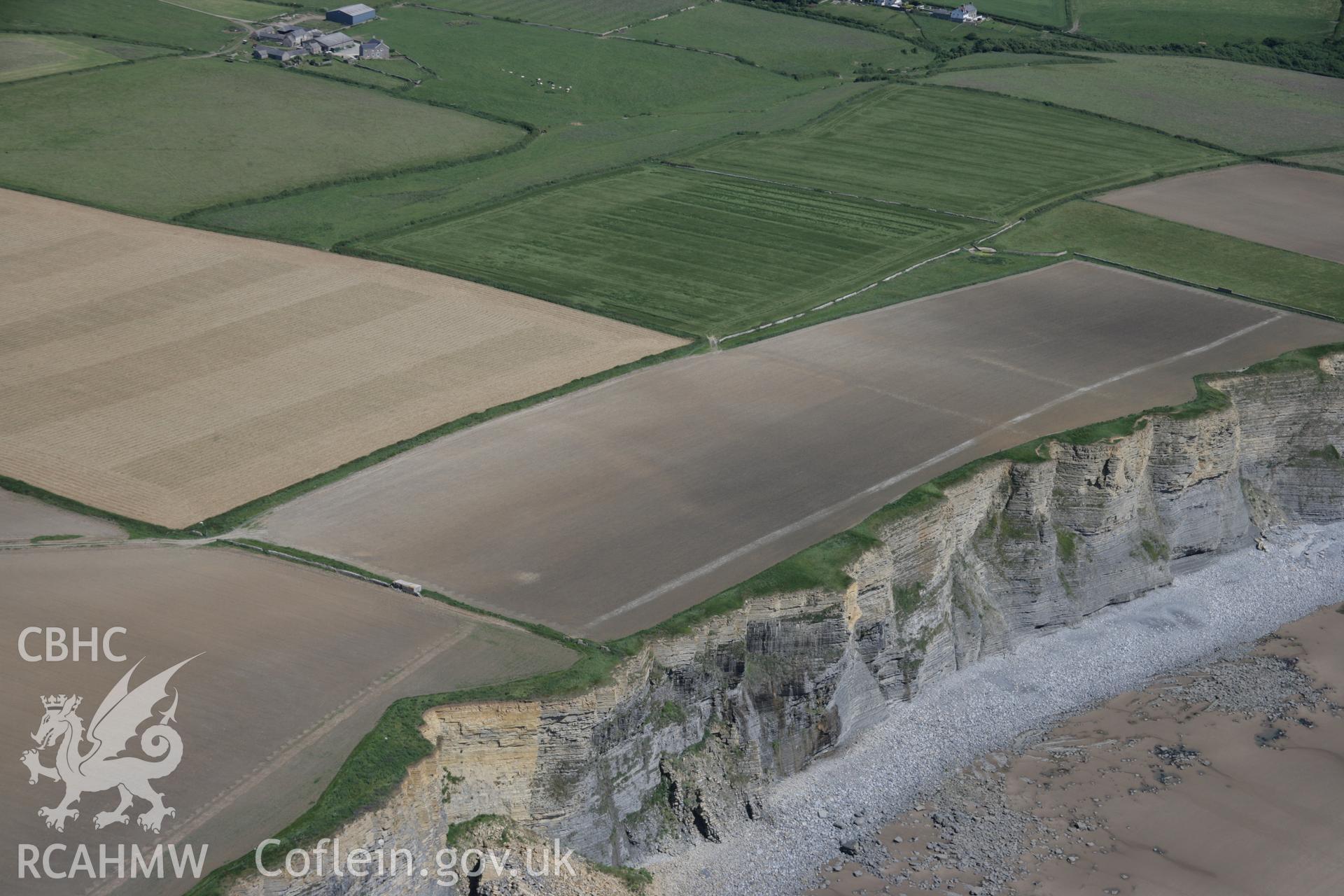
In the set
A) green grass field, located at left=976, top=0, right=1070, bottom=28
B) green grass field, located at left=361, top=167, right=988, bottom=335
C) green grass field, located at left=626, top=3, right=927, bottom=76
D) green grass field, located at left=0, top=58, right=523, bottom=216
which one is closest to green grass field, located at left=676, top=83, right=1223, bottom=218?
green grass field, located at left=361, top=167, right=988, bottom=335

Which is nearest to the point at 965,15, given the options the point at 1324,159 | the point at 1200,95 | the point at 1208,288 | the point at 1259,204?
the point at 1200,95

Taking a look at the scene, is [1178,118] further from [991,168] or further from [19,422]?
[19,422]

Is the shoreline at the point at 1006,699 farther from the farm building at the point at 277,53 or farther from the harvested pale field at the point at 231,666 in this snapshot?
the farm building at the point at 277,53

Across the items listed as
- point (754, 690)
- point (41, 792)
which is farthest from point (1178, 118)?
point (41, 792)

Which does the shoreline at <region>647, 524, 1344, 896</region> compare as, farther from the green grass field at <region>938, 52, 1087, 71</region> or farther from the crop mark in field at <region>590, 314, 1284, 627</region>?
the green grass field at <region>938, 52, 1087, 71</region>

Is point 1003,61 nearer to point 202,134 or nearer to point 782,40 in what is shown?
point 782,40

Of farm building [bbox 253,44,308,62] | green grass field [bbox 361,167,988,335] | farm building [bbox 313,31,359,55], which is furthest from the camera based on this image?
farm building [bbox 313,31,359,55]
